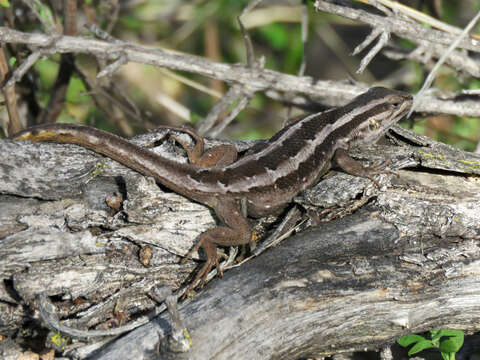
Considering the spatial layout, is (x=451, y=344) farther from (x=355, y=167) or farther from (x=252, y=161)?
(x=252, y=161)

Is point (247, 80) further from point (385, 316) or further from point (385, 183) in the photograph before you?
point (385, 316)

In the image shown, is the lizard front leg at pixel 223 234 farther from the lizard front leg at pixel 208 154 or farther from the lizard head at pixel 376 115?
the lizard head at pixel 376 115

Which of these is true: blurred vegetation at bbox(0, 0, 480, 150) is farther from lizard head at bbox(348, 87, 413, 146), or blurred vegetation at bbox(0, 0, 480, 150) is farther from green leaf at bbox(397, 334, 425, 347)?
green leaf at bbox(397, 334, 425, 347)

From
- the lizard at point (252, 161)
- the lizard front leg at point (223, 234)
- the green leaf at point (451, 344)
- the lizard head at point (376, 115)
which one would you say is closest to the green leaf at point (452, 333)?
the green leaf at point (451, 344)

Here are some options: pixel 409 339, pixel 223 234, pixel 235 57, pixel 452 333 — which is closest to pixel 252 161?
pixel 223 234

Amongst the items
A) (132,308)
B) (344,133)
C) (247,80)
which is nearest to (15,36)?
(247,80)

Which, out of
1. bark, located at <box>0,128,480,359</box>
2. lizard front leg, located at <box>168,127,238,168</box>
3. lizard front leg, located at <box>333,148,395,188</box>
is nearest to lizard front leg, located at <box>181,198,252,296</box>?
bark, located at <box>0,128,480,359</box>

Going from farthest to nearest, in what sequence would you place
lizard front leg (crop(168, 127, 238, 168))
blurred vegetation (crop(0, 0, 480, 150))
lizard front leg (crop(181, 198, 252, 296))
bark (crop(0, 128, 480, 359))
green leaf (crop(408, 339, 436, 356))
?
1. blurred vegetation (crop(0, 0, 480, 150))
2. lizard front leg (crop(168, 127, 238, 168))
3. lizard front leg (crop(181, 198, 252, 296))
4. green leaf (crop(408, 339, 436, 356))
5. bark (crop(0, 128, 480, 359))
